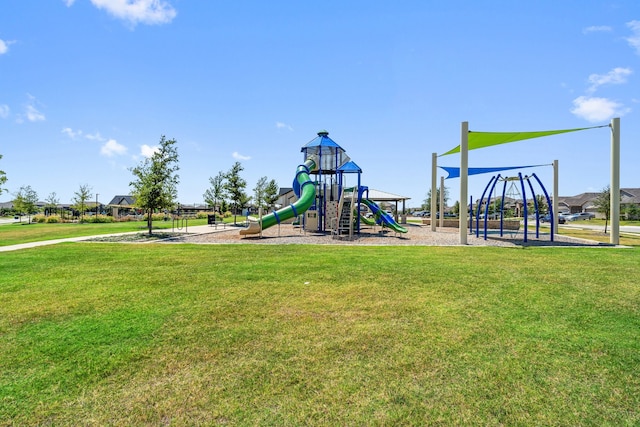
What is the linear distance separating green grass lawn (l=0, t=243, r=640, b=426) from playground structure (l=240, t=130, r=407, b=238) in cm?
1151

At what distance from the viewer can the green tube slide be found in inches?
Answer: 726

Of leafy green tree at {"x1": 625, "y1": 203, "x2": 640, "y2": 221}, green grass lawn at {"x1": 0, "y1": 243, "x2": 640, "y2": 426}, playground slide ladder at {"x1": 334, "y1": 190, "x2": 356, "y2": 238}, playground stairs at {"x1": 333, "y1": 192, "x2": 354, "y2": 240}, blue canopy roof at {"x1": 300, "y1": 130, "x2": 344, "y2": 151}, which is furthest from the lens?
leafy green tree at {"x1": 625, "y1": 203, "x2": 640, "y2": 221}

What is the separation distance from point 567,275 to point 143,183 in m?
20.6

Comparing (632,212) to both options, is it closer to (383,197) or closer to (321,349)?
(383,197)

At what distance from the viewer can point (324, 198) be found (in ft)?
72.6

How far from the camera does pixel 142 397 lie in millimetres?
2875

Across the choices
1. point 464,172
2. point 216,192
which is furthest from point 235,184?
point 464,172

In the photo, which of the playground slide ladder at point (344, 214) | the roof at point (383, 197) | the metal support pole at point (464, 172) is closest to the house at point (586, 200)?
the roof at point (383, 197)

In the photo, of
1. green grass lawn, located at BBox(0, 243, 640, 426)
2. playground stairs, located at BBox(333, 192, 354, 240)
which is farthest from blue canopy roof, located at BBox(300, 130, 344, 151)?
green grass lawn, located at BBox(0, 243, 640, 426)

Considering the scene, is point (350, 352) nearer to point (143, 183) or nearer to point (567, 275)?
point (567, 275)

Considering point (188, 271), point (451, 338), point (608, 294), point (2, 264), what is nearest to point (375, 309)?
point (451, 338)

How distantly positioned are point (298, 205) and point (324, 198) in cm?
227

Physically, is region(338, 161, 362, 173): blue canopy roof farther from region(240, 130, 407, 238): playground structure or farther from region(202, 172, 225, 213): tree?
region(202, 172, 225, 213): tree

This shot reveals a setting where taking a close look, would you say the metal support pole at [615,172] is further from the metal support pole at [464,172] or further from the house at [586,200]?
the house at [586,200]
